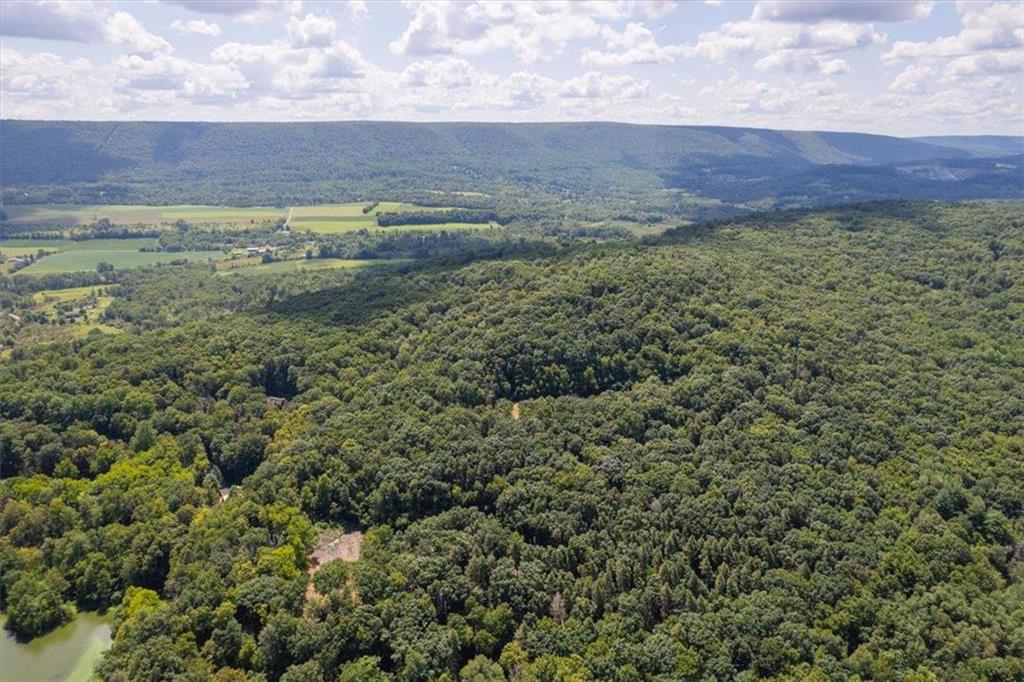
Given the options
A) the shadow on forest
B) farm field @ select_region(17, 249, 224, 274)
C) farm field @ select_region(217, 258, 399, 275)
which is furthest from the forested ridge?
farm field @ select_region(17, 249, 224, 274)

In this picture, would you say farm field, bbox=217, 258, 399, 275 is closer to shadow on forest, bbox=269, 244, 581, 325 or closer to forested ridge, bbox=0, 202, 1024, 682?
shadow on forest, bbox=269, 244, 581, 325

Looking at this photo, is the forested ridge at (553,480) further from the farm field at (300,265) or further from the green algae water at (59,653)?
the farm field at (300,265)

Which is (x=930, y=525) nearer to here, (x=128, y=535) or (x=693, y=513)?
(x=693, y=513)

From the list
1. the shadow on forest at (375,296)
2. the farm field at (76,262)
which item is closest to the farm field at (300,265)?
the farm field at (76,262)

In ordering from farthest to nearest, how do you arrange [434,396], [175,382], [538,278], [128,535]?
[538,278]
[175,382]
[434,396]
[128,535]

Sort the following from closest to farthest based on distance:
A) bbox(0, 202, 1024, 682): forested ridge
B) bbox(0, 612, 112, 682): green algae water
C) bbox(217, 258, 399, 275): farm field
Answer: bbox(0, 202, 1024, 682): forested ridge → bbox(0, 612, 112, 682): green algae water → bbox(217, 258, 399, 275): farm field

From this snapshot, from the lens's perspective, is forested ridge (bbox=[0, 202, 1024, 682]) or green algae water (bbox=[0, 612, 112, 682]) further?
green algae water (bbox=[0, 612, 112, 682])

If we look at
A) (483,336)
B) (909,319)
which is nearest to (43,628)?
(483,336)
